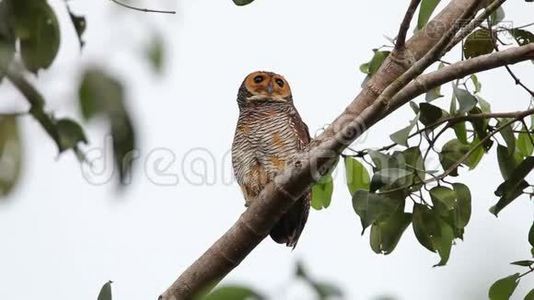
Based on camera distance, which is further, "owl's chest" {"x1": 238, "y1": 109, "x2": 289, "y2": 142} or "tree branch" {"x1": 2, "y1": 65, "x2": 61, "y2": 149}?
"owl's chest" {"x1": 238, "y1": 109, "x2": 289, "y2": 142}

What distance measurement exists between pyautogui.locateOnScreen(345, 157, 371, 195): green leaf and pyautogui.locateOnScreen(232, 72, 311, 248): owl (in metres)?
0.96

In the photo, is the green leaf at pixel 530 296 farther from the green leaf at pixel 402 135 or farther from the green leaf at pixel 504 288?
the green leaf at pixel 402 135

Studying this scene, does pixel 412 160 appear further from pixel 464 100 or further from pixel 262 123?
pixel 262 123

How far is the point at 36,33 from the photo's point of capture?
35.7 inches

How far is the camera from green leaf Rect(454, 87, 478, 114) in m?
2.96

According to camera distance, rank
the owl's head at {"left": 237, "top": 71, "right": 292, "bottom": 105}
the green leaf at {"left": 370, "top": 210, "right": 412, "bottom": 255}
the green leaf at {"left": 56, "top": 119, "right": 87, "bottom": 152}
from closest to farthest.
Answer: the green leaf at {"left": 56, "top": 119, "right": 87, "bottom": 152} < the green leaf at {"left": 370, "top": 210, "right": 412, "bottom": 255} < the owl's head at {"left": 237, "top": 71, "right": 292, "bottom": 105}

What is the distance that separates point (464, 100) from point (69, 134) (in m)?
2.23

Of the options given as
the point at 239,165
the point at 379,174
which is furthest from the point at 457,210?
the point at 239,165

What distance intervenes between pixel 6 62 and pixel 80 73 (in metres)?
0.07

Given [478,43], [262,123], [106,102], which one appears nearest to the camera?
[106,102]

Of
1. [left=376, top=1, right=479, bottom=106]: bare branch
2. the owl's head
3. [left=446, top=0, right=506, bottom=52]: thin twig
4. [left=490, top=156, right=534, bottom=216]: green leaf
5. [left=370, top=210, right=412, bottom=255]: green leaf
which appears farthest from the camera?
the owl's head

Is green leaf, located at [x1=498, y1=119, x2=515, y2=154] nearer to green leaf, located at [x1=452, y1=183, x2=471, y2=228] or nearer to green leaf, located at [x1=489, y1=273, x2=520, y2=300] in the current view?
green leaf, located at [x1=452, y1=183, x2=471, y2=228]

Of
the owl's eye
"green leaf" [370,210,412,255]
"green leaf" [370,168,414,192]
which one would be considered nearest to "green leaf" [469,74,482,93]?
"green leaf" [370,210,412,255]

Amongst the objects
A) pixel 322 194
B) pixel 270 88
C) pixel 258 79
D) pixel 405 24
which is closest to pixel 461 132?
pixel 405 24
